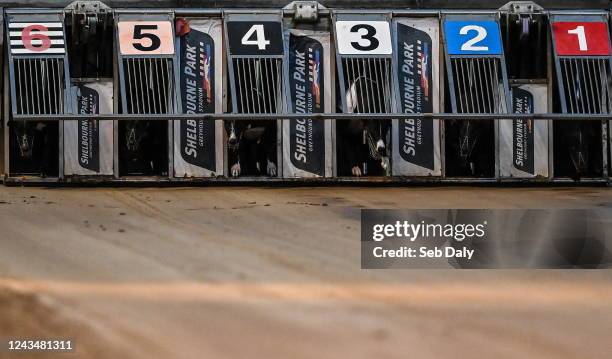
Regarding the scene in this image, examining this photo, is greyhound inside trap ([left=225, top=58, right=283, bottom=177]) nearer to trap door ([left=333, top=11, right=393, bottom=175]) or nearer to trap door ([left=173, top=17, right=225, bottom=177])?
trap door ([left=173, top=17, right=225, bottom=177])

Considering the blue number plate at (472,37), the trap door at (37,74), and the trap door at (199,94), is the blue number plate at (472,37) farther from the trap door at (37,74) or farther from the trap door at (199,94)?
the trap door at (37,74)

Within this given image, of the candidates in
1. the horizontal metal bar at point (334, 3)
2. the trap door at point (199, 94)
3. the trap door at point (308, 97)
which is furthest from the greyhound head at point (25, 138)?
the trap door at point (308, 97)

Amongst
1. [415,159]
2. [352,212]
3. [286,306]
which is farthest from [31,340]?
[415,159]

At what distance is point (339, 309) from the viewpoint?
25.5ft

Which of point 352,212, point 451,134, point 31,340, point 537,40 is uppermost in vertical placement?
point 537,40

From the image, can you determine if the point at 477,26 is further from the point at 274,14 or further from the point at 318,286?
the point at 318,286

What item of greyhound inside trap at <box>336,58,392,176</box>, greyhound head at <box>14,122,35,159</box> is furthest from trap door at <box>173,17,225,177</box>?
greyhound head at <box>14,122,35,159</box>

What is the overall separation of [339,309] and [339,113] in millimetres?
4447

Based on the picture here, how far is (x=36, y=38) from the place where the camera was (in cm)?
1212

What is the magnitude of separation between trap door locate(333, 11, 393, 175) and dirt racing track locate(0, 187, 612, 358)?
184 centimetres

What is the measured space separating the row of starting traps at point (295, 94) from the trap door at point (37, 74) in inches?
0.6

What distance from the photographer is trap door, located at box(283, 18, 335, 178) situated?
1221cm

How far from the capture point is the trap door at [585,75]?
40.2 feet

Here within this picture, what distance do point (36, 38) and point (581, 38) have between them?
237 inches
